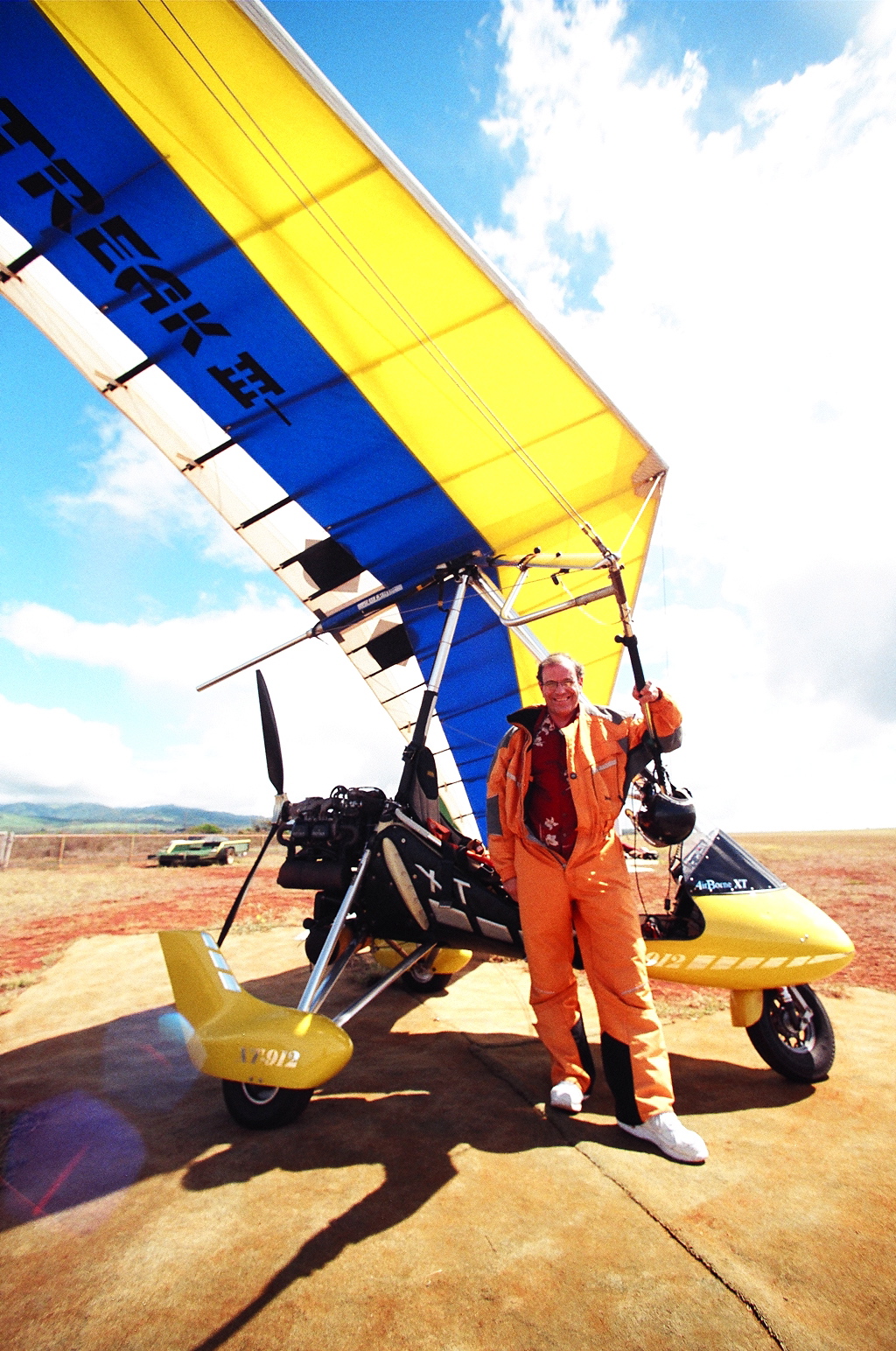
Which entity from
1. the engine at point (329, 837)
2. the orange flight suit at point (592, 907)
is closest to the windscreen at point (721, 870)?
the orange flight suit at point (592, 907)

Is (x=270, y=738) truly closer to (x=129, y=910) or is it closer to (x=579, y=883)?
(x=579, y=883)

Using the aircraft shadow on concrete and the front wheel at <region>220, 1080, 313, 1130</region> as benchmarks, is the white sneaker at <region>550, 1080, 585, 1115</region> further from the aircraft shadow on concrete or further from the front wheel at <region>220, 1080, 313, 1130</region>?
the front wheel at <region>220, 1080, 313, 1130</region>

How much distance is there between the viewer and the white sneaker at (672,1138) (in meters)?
2.42

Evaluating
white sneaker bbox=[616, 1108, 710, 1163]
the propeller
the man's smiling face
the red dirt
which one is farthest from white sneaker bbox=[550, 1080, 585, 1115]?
the red dirt

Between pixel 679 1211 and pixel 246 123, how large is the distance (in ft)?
16.3

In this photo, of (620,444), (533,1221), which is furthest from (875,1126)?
(620,444)

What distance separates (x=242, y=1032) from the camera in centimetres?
285

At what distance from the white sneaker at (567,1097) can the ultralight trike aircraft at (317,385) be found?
0.80m

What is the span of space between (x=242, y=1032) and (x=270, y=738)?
1661 millimetres

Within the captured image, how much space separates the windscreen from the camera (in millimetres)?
3545

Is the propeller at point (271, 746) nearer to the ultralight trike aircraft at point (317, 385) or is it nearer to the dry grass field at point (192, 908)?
the ultralight trike aircraft at point (317, 385)

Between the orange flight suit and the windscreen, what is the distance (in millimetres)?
782

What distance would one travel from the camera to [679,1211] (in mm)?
2049

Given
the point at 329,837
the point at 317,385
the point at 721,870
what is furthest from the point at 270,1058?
the point at 317,385
